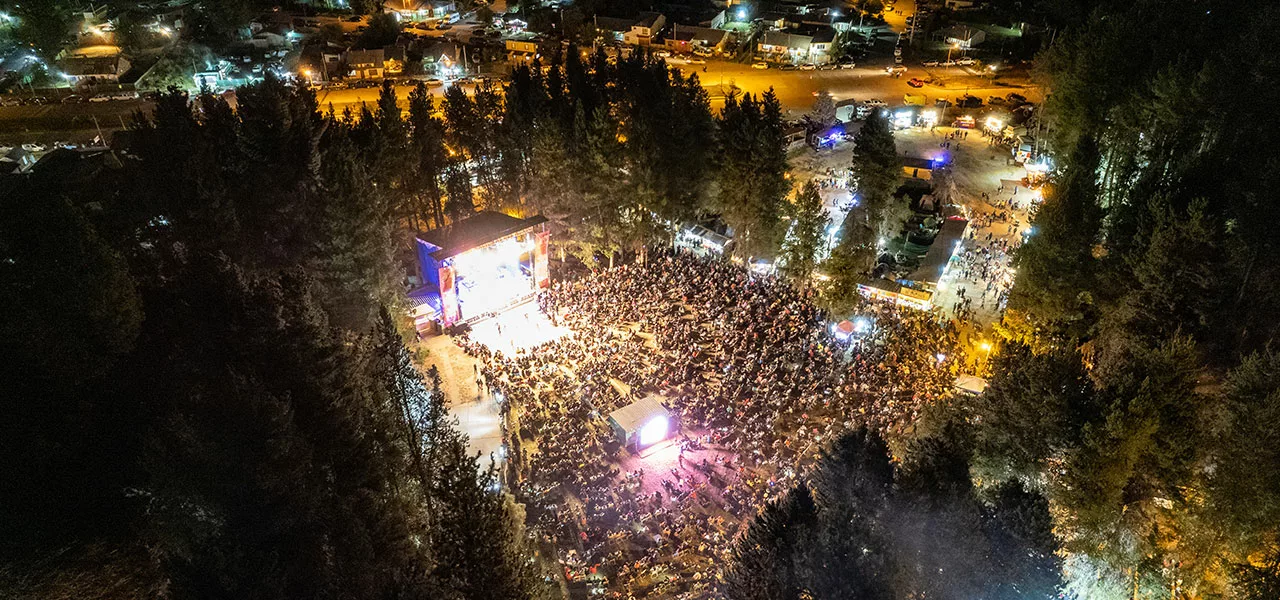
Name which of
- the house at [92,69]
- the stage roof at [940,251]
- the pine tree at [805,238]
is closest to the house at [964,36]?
the stage roof at [940,251]

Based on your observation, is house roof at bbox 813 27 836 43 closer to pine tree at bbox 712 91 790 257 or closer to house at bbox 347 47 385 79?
pine tree at bbox 712 91 790 257

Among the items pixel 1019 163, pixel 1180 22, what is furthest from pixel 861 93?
pixel 1180 22

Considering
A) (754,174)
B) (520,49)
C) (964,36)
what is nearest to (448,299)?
(754,174)

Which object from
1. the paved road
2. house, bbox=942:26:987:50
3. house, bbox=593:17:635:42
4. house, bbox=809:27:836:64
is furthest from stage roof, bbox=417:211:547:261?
house, bbox=942:26:987:50

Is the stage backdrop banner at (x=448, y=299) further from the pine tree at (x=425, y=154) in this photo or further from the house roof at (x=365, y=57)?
the house roof at (x=365, y=57)

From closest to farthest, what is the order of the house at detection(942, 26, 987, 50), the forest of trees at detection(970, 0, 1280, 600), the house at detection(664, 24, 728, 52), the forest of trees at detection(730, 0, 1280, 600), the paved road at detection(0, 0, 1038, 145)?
the forest of trees at detection(730, 0, 1280, 600), the forest of trees at detection(970, 0, 1280, 600), the paved road at detection(0, 0, 1038, 145), the house at detection(942, 26, 987, 50), the house at detection(664, 24, 728, 52)

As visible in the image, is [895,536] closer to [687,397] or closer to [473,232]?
A: [687,397]

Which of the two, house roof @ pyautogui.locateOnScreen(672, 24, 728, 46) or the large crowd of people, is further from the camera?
house roof @ pyautogui.locateOnScreen(672, 24, 728, 46)
